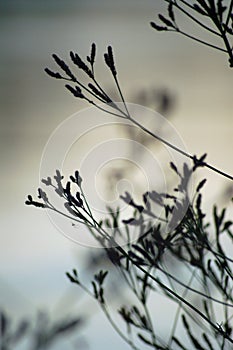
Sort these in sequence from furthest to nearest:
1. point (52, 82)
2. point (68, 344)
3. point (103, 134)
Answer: point (52, 82) < point (103, 134) < point (68, 344)

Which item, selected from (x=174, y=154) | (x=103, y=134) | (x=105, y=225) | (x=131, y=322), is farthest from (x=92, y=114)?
(x=131, y=322)

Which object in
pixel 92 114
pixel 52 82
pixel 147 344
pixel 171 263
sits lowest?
pixel 147 344

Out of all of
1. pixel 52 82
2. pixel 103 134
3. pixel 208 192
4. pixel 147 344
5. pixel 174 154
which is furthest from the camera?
pixel 52 82

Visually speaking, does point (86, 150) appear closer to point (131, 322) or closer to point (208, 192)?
point (208, 192)

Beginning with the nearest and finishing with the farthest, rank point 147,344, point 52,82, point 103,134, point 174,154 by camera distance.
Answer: point 174,154
point 147,344
point 103,134
point 52,82

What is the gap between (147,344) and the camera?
6.98 feet

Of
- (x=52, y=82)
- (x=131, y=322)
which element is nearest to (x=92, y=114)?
(x=131, y=322)

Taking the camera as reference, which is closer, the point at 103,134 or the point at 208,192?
the point at 208,192

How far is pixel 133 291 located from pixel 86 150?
720 mm

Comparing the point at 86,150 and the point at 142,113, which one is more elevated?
the point at 86,150

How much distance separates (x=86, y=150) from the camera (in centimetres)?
281

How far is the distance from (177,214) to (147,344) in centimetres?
53

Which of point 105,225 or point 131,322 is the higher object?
point 105,225

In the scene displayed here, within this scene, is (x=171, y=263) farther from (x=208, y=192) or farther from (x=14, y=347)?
(x=14, y=347)
